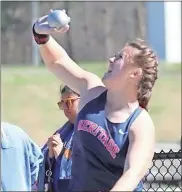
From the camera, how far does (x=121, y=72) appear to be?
303 cm

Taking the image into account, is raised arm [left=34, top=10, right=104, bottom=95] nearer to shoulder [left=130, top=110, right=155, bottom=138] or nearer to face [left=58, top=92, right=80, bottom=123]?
shoulder [left=130, top=110, right=155, bottom=138]

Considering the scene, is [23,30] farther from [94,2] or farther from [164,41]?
[164,41]

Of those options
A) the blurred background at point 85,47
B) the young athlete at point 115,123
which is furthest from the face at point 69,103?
the blurred background at point 85,47

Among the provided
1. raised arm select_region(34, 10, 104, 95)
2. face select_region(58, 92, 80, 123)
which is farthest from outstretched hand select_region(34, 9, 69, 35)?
face select_region(58, 92, 80, 123)

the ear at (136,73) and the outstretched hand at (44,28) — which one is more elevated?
the outstretched hand at (44,28)

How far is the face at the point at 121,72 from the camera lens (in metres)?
3.01

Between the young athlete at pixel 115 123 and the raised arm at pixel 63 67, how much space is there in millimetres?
36

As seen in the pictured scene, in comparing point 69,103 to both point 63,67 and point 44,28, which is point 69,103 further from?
point 44,28

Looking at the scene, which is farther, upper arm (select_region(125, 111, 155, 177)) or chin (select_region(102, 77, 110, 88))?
chin (select_region(102, 77, 110, 88))

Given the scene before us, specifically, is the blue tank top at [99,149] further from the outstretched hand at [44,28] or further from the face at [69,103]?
the face at [69,103]

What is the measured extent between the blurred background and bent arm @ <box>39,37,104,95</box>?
13.7m

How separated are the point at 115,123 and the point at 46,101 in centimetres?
1649

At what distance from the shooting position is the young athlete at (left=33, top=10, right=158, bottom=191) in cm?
294

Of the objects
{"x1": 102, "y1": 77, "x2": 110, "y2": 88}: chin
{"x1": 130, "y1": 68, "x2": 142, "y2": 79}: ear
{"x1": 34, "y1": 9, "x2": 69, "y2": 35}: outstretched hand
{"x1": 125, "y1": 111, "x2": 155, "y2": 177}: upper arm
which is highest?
{"x1": 34, "y1": 9, "x2": 69, "y2": 35}: outstretched hand
